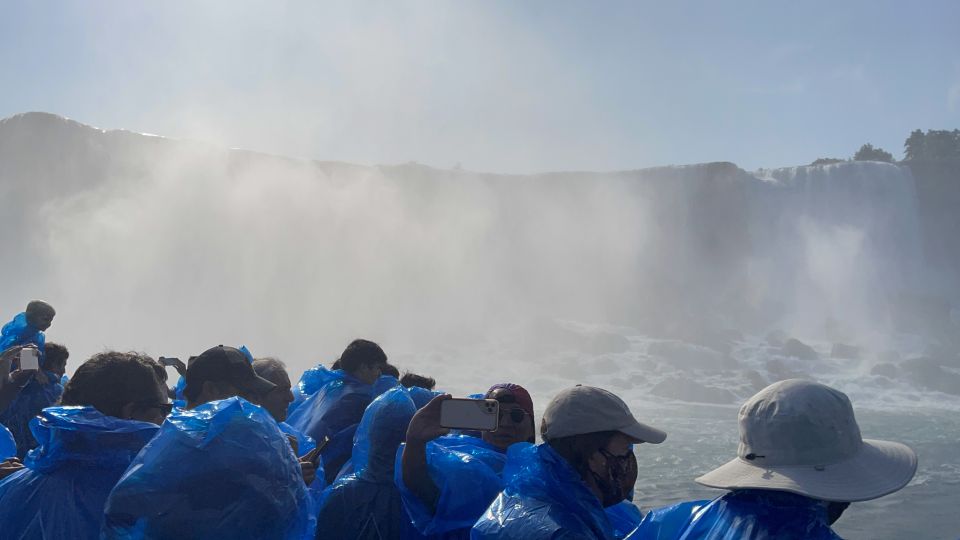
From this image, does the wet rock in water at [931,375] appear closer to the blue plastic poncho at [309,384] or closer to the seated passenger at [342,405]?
the blue plastic poncho at [309,384]

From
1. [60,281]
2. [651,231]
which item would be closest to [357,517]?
[60,281]

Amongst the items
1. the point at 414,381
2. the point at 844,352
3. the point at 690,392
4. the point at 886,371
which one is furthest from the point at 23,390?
the point at 844,352

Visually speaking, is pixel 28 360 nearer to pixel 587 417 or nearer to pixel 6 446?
pixel 6 446

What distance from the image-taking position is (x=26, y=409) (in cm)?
392

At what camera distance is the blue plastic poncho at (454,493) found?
2.22 metres

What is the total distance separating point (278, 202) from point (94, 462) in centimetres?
3569

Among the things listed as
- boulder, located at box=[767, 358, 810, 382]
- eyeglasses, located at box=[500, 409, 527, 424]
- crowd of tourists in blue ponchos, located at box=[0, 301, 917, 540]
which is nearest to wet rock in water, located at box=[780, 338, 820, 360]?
boulder, located at box=[767, 358, 810, 382]

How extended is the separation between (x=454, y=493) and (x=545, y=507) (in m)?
0.58

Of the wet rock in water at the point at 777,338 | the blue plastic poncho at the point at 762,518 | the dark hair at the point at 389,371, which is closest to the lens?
the blue plastic poncho at the point at 762,518

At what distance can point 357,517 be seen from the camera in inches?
98.5

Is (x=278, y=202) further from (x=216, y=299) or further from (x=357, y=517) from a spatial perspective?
(x=357, y=517)

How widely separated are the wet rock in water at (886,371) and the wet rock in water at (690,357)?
4897 mm

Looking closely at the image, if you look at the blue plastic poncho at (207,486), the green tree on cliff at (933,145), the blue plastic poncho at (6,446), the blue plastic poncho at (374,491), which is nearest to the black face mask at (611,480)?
the blue plastic poncho at (207,486)

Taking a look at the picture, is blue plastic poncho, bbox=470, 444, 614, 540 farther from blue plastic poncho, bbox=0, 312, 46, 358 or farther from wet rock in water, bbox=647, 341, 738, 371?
wet rock in water, bbox=647, 341, 738, 371
